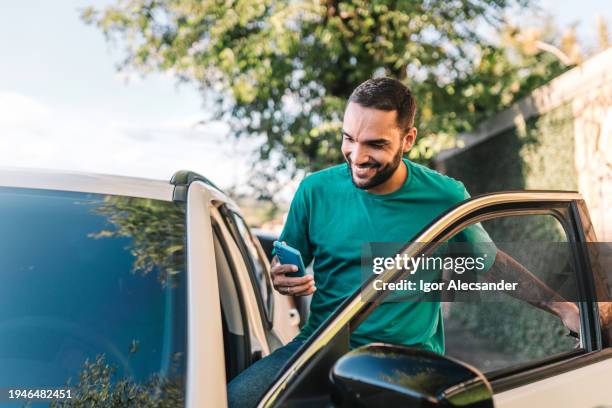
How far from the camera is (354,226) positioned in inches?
82.8

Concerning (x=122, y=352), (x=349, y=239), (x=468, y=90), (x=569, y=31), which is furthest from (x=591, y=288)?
(x=569, y=31)

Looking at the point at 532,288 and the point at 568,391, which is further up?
the point at 532,288

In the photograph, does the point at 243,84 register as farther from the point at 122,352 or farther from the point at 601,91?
the point at 122,352

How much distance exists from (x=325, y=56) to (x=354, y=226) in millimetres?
6154

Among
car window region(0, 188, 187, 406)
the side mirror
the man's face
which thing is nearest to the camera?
the side mirror

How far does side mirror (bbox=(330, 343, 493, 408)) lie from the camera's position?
1281mm

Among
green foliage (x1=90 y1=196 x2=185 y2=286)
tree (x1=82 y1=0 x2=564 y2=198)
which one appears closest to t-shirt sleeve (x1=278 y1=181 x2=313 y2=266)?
green foliage (x1=90 y1=196 x2=185 y2=286)

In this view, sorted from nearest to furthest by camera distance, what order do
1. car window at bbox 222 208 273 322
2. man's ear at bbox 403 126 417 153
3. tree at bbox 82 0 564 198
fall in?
man's ear at bbox 403 126 417 153 → car window at bbox 222 208 273 322 → tree at bbox 82 0 564 198

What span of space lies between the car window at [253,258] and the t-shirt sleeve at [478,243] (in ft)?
4.83

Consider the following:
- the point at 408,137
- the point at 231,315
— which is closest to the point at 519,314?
the point at 231,315

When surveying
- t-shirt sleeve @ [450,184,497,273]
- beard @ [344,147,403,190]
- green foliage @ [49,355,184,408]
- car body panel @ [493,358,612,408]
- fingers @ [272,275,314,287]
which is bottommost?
car body panel @ [493,358,612,408]

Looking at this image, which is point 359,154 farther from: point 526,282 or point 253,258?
point 253,258

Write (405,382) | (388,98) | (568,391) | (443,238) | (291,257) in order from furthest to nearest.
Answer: (388,98) < (291,257) < (568,391) < (443,238) < (405,382)

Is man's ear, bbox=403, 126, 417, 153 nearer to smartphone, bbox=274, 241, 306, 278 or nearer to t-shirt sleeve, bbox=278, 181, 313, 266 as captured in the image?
t-shirt sleeve, bbox=278, 181, 313, 266
